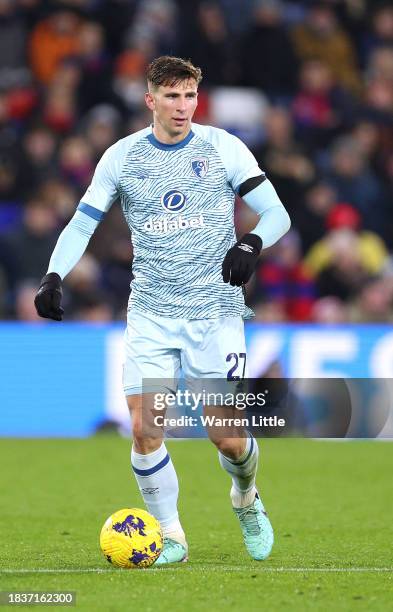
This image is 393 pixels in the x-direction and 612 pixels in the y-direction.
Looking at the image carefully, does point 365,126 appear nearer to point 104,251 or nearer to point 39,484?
point 104,251

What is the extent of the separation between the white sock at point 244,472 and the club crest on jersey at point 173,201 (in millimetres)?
1172

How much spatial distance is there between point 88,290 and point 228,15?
5.80 m

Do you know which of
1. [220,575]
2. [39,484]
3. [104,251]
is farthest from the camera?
[104,251]

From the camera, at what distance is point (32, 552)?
6941 mm

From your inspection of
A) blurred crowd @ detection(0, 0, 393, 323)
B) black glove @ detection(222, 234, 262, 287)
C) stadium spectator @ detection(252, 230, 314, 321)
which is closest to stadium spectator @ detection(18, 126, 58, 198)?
blurred crowd @ detection(0, 0, 393, 323)

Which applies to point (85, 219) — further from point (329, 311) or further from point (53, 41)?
point (53, 41)

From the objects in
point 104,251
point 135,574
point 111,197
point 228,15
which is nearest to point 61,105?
point 104,251

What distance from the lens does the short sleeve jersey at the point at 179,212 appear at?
Result: 6.67m

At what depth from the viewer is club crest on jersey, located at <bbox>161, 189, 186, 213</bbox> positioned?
21.9ft

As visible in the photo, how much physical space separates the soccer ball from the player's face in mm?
1871

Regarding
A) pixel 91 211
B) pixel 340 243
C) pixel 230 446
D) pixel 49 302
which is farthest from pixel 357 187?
pixel 49 302

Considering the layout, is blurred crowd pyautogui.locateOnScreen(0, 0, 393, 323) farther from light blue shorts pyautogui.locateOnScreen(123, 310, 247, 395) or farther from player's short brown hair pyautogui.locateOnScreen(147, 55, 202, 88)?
player's short brown hair pyautogui.locateOnScreen(147, 55, 202, 88)

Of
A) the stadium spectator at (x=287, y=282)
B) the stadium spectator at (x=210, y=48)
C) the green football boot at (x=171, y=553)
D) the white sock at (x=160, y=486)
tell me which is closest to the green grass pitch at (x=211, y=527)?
the green football boot at (x=171, y=553)

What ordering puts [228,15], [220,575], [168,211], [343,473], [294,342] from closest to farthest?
[220,575] < [168,211] < [343,473] < [294,342] < [228,15]
